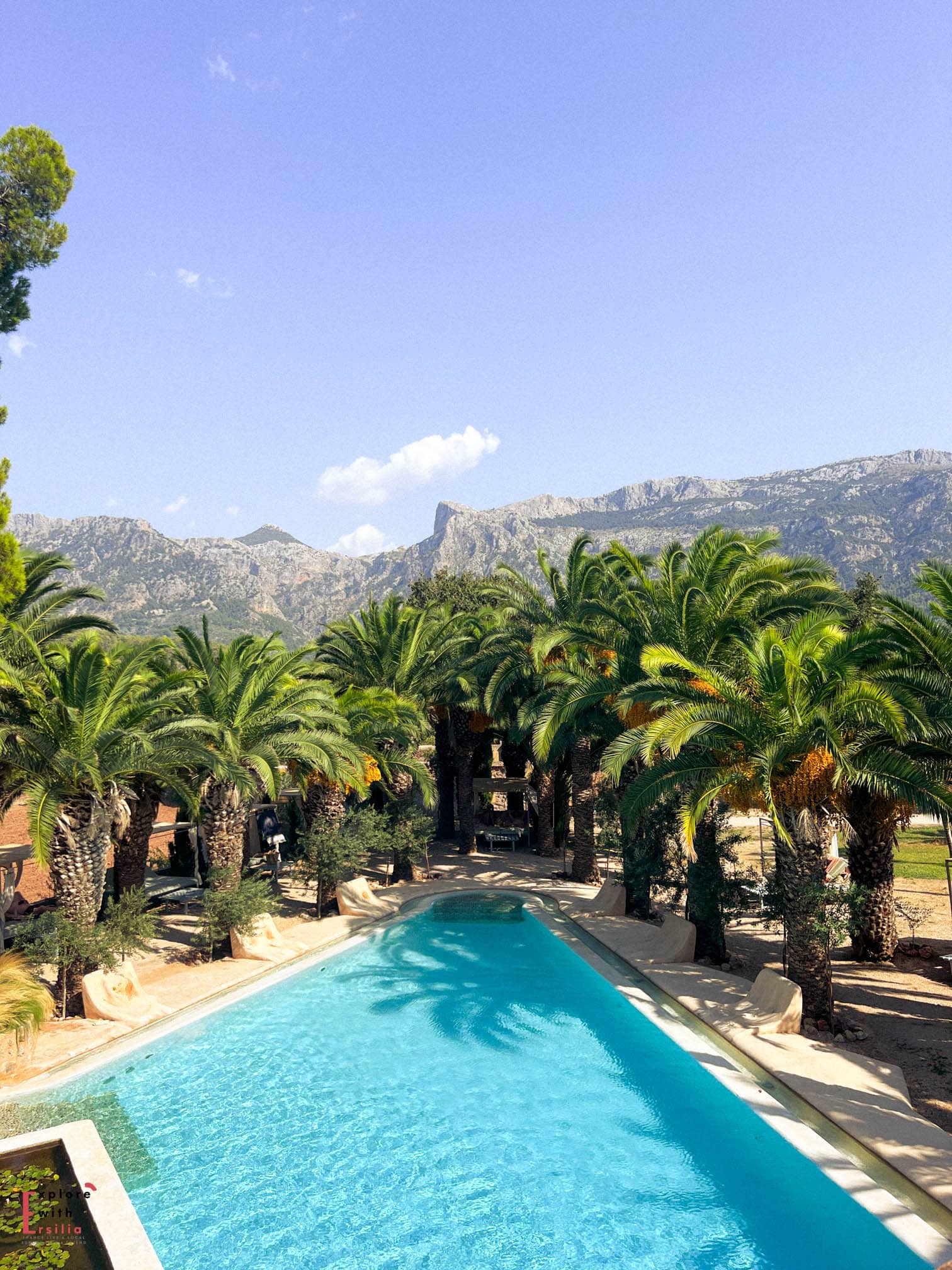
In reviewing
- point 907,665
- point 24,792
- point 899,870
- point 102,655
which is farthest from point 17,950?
point 899,870

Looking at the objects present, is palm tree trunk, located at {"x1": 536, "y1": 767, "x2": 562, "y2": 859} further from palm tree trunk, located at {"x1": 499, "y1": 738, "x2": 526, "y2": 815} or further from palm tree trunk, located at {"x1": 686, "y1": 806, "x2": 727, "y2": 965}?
palm tree trunk, located at {"x1": 686, "y1": 806, "x2": 727, "y2": 965}

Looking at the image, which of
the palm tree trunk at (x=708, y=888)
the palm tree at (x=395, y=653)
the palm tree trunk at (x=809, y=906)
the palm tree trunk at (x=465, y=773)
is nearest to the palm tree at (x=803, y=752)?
the palm tree trunk at (x=809, y=906)

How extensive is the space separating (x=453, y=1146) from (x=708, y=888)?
6.52m

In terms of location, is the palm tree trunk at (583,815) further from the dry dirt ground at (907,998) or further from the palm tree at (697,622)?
the dry dirt ground at (907,998)

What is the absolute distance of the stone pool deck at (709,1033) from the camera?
318 inches

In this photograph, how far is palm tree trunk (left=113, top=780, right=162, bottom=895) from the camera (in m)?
16.9

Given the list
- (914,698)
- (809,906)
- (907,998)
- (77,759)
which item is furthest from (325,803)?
(914,698)

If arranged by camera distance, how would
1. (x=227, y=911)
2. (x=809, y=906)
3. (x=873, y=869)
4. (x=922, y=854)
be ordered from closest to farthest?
(x=809, y=906), (x=873, y=869), (x=227, y=911), (x=922, y=854)

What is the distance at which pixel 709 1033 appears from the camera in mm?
11406

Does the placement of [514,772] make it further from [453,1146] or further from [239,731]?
[453,1146]

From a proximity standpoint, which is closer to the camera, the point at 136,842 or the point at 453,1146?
the point at 453,1146

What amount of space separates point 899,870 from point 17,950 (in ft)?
63.0

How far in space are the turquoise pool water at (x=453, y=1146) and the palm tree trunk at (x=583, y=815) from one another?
268 inches

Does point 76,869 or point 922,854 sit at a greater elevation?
point 76,869
